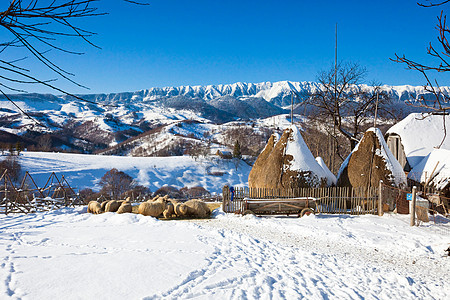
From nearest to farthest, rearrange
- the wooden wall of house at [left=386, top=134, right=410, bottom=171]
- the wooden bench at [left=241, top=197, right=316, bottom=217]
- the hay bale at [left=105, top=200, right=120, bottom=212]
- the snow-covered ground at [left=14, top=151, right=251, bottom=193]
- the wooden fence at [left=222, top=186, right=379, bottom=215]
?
the wooden bench at [left=241, top=197, right=316, bottom=217], the wooden fence at [left=222, top=186, right=379, bottom=215], the hay bale at [left=105, top=200, right=120, bottom=212], the wooden wall of house at [left=386, top=134, right=410, bottom=171], the snow-covered ground at [left=14, top=151, right=251, bottom=193]

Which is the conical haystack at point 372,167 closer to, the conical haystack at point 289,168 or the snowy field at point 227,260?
the conical haystack at point 289,168

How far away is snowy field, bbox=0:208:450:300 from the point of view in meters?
5.99

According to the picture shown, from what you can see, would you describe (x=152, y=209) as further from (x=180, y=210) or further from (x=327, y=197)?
(x=327, y=197)

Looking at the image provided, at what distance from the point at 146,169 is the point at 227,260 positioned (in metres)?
68.8

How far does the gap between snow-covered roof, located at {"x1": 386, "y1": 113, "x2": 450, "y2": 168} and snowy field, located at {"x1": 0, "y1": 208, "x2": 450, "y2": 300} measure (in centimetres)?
1001

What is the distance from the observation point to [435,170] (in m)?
16.9

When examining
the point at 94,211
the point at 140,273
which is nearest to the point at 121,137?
the point at 94,211

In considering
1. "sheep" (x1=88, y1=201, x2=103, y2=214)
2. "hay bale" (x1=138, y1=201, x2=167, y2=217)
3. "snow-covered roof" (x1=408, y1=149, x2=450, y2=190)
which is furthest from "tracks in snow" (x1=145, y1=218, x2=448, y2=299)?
"snow-covered roof" (x1=408, y1=149, x2=450, y2=190)

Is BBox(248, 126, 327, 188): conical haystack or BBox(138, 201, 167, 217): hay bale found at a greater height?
BBox(248, 126, 327, 188): conical haystack

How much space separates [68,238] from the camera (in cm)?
1038

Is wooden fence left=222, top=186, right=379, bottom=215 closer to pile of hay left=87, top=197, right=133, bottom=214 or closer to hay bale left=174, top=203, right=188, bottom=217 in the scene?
hay bale left=174, top=203, right=188, bottom=217

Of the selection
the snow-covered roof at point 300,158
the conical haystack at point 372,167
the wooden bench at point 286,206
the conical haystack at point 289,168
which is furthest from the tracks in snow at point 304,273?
the conical haystack at point 372,167

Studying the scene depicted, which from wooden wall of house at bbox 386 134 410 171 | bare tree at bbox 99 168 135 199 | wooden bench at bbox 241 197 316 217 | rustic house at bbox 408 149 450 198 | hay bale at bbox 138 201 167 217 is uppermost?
wooden wall of house at bbox 386 134 410 171

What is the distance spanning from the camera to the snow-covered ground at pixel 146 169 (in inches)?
2547
